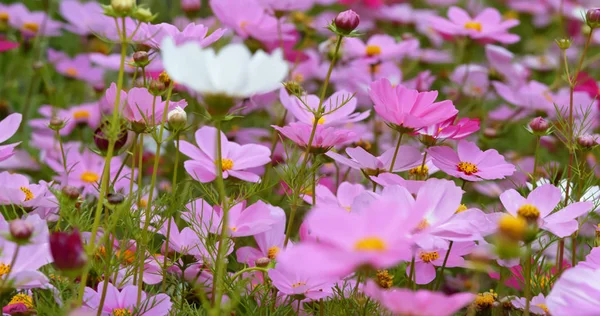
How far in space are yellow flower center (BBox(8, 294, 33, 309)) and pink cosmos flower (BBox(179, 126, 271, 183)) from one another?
0.20m

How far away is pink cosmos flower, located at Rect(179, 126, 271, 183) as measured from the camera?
0.87 m

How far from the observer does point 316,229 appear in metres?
0.47

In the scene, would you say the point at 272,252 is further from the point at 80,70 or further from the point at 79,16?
the point at 79,16

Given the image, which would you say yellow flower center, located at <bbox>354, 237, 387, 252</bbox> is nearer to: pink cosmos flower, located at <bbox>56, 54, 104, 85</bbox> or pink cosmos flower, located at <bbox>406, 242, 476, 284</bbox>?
pink cosmos flower, located at <bbox>406, 242, 476, 284</bbox>

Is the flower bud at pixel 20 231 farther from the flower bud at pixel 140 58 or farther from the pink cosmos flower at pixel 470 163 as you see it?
the pink cosmos flower at pixel 470 163

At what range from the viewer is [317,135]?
0.82 meters

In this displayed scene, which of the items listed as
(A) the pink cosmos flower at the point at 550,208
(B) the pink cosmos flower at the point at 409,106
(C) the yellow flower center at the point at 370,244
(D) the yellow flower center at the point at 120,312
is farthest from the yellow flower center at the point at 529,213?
(D) the yellow flower center at the point at 120,312

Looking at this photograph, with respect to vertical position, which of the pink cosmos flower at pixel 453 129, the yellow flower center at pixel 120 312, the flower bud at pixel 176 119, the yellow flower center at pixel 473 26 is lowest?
the yellow flower center at pixel 120 312

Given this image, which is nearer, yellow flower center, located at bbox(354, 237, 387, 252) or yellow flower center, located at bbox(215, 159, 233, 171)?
yellow flower center, located at bbox(354, 237, 387, 252)

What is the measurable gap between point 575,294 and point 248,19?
82 centimetres

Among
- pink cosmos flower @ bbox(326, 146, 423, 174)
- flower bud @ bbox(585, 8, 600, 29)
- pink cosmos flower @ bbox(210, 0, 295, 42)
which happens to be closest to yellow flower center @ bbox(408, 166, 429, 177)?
pink cosmos flower @ bbox(326, 146, 423, 174)

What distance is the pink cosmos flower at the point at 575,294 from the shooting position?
0.58 metres

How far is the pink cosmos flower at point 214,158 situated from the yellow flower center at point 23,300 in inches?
8.0

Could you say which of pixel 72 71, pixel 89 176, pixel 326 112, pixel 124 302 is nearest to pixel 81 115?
pixel 72 71
